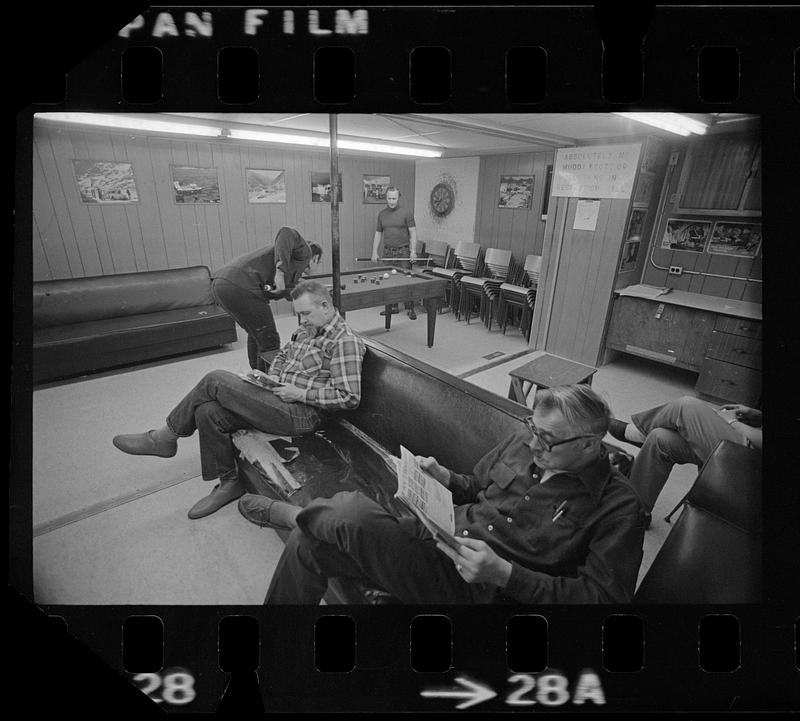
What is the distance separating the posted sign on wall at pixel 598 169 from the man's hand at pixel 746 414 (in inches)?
34.5

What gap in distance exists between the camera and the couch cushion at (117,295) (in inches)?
54.3

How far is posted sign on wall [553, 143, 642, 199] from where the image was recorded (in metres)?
1.54

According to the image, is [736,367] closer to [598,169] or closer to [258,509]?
[598,169]

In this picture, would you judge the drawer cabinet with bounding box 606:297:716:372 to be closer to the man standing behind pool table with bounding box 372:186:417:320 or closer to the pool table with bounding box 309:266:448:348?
the pool table with bounding box 309:266:448:348

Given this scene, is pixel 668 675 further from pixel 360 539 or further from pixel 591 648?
pixel 360 539

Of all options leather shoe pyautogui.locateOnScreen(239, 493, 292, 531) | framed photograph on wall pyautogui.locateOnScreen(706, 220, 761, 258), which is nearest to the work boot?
leather shoe pyautogui.locateOnScreen(239, 493, 292, 531)

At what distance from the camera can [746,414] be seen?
3.92 ft

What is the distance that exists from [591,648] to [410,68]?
1.84m

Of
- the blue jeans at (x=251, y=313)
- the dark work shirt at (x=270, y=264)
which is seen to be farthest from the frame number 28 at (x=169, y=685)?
the dark work shirt at (x=270, y=264)

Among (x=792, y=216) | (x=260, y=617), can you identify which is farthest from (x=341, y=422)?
(x=792, y=216)

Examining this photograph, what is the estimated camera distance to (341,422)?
156cm

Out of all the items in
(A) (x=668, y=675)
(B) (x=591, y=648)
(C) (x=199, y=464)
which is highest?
(C) (x=199, y=464)

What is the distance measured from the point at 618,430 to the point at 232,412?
4.64 ft

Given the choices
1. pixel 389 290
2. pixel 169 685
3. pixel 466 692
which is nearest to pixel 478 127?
pixel 389 290
